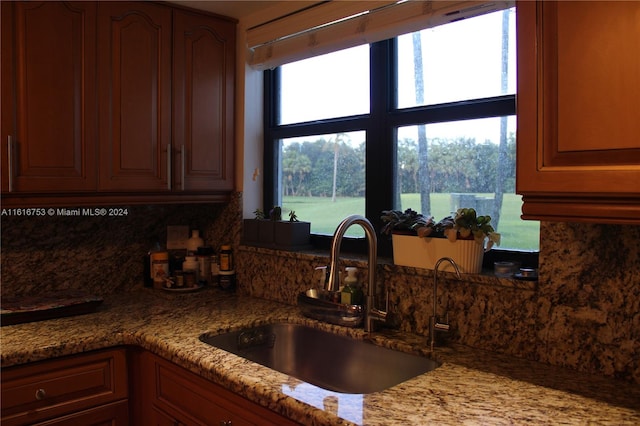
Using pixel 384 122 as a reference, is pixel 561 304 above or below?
below

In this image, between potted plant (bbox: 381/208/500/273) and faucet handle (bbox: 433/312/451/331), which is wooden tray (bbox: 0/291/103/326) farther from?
faucet handle (bbox: 433/312/451/331)

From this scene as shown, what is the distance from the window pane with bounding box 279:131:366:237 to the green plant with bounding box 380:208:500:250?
1.25ft

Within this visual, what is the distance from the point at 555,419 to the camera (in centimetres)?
114

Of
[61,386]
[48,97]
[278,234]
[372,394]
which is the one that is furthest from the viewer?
[278,234]

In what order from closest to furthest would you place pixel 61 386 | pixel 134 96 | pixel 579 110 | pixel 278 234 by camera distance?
pixel 579 110 < pixel 61 386 < pixel 134 96 < pixel 278 234

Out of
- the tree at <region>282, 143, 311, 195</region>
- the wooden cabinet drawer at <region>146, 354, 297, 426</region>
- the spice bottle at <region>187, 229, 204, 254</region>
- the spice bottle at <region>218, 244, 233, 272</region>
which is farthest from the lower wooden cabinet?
the tree at <region>282, 143, 311, 195</region>

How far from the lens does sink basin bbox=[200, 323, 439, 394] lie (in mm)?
1676

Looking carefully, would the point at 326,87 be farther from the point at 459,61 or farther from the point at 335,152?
the point at 459,61

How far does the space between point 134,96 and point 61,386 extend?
1133 millimetres

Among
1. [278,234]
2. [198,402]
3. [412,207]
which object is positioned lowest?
[198,402]

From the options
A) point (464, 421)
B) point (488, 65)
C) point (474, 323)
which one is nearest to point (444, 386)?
point (464, 421)

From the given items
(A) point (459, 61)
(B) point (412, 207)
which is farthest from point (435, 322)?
(A) point (459, 61)

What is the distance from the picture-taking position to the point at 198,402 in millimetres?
1596

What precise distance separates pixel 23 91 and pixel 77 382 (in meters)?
1.03
